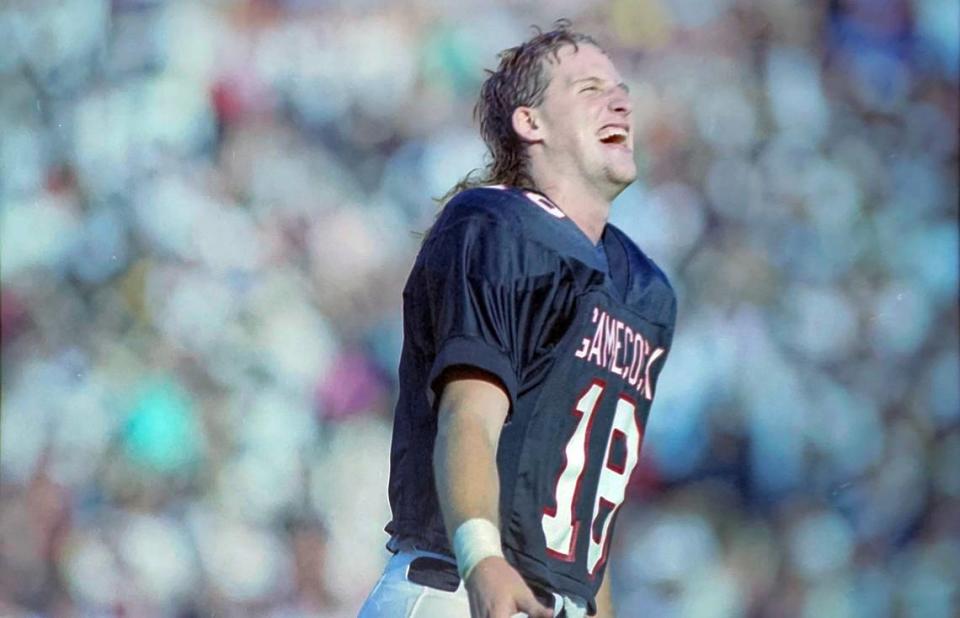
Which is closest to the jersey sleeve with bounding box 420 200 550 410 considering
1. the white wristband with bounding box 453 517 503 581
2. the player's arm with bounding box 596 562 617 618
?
the white wristband with bounding box 453 517 503 581

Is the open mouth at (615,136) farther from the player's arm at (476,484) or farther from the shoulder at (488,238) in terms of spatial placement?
the player's arm at (476,484)

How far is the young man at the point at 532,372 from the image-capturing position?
1.27 metres

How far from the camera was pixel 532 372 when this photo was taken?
53.9 inches

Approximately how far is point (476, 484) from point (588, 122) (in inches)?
18.7

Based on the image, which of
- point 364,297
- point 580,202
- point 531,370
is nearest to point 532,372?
point 531,370

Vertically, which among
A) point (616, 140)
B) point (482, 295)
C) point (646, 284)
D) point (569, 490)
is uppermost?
point (616, 140)

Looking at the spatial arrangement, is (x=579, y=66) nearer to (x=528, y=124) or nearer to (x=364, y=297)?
(x=528, y=124)

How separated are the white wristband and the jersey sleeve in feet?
0.49

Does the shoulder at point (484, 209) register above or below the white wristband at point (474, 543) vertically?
above

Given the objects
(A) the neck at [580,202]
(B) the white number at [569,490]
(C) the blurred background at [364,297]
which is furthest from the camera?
(C) the blurred background at [364,297]

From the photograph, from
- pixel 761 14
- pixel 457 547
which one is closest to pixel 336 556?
pixel 761 14

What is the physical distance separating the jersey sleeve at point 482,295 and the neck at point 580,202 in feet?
0.51

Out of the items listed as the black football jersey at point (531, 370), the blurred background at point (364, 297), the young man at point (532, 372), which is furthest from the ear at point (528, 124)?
the blurred background at point (364, 297)

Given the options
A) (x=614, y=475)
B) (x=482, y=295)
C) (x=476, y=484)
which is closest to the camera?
(x=476, y=484)
